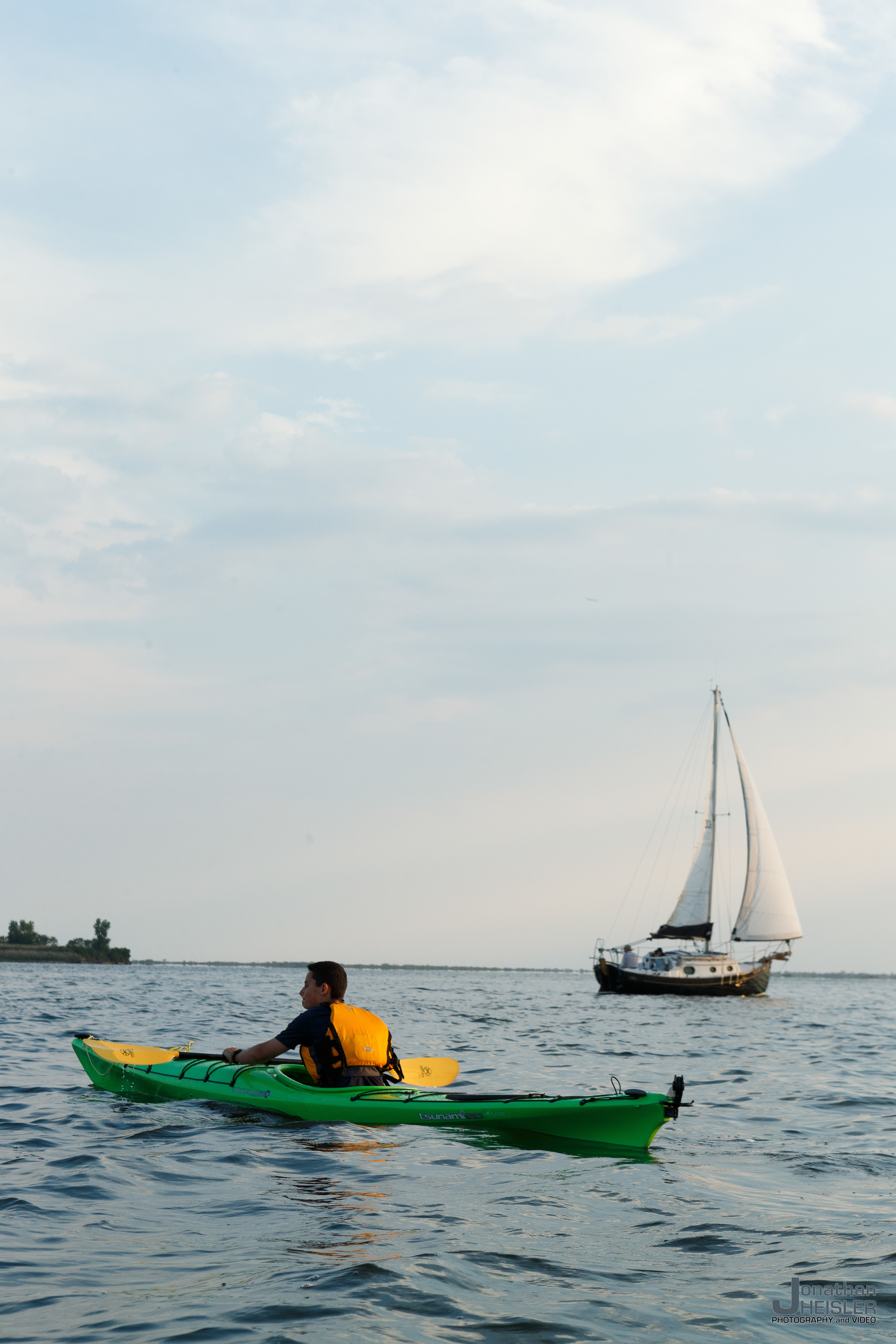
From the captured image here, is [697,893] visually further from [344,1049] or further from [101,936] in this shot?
[101,936]

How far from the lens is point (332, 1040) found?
10234 millimetres

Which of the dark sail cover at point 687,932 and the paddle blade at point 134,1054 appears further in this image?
the dark sail cover at point 687,932

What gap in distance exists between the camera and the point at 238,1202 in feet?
24.2

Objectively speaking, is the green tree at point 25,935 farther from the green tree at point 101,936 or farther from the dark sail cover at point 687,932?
the dark sail cover at point 687,932

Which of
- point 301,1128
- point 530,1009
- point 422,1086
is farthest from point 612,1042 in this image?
point 530,1009

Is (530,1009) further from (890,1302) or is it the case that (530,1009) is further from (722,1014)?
(890,1302)

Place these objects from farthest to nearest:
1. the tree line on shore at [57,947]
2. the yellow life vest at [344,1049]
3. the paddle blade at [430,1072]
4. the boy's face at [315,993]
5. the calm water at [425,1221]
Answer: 1. the tree line on shore at [57,947]
2. the paddle blade at [430,1072]
3. the yellow life vest at [344,1049]
4. the boy's face at [315,993]
5. the calm water at [425,1221]

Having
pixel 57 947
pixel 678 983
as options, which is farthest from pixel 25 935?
Answer: pixel 678 983

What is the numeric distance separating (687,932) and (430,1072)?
142 ft

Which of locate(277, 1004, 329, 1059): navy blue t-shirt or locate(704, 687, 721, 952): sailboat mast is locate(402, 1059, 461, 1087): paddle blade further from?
locate(704, 687, 721, 952): sailboat mast

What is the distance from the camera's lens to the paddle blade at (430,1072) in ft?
39.5

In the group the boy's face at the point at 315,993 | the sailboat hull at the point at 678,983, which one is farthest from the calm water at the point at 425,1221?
the sailboat hull at the point at 678,983

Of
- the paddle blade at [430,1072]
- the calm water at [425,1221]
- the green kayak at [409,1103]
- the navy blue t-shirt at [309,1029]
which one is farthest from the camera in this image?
the paddle blade at [430,1072]

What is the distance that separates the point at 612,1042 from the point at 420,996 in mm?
27456
